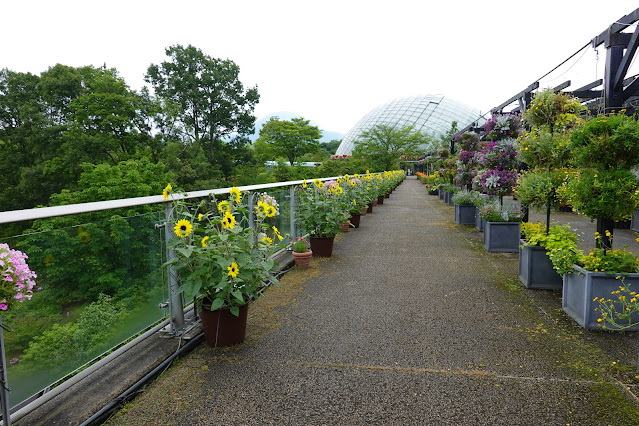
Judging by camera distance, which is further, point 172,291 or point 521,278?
point 521,278

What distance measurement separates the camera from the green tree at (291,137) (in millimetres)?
44531

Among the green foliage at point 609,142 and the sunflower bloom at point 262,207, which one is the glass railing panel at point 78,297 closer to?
the sunflower bloom at point 262,207

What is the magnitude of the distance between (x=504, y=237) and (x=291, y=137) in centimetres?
4001

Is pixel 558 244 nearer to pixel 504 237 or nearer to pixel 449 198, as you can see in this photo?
pixel 504 237

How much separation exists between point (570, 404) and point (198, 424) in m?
2.08

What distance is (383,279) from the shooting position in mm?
4883

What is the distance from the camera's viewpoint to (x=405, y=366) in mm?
2664

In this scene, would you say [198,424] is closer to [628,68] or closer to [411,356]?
[411,356]

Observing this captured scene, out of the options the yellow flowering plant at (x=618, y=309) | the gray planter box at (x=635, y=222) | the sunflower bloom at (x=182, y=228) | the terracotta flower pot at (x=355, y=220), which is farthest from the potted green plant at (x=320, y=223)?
the gray planter box at (x=635, y=222)

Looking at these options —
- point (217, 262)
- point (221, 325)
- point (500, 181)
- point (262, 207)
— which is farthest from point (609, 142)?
point (500, 181)

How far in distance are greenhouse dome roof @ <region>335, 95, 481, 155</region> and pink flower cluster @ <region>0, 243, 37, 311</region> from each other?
5531cm

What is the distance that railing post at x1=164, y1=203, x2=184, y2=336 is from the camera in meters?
2.98

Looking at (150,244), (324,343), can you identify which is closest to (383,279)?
(324,343)

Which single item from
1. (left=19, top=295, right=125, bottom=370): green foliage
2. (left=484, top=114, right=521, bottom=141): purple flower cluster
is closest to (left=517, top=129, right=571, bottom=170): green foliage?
(left=484, top=114, right=521, bottom=141): purple flower cluster
